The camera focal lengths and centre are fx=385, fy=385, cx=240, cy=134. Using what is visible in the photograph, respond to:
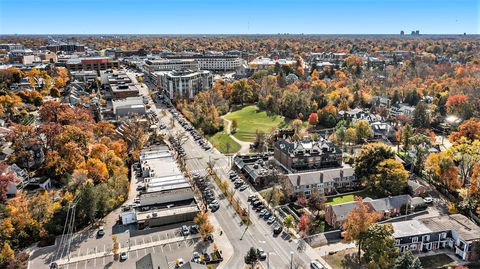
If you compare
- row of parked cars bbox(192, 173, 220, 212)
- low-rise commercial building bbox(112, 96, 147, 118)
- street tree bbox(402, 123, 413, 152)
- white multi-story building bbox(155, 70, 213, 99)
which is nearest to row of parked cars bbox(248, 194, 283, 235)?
row of parked cars bbox(192, 173, 220, 212)

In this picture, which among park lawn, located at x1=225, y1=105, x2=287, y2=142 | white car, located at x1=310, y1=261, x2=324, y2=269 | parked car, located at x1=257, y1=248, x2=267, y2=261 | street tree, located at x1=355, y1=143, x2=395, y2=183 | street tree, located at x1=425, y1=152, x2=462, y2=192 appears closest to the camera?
white car, located at x1=310, y1=261, x2=324, y2=269

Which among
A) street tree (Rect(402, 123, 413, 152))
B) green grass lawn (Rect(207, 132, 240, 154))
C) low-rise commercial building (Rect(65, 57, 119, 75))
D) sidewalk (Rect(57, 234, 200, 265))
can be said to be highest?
low-rise commercial building (Rect(65, 57, 119, 75))

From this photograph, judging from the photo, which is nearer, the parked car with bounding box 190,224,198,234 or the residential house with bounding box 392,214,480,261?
the residential house with bounding box 392,214,480,261

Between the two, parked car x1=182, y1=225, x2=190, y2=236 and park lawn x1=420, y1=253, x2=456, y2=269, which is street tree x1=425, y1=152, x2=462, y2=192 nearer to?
park lawn x1=420, y1=253, x2=456, y2=269

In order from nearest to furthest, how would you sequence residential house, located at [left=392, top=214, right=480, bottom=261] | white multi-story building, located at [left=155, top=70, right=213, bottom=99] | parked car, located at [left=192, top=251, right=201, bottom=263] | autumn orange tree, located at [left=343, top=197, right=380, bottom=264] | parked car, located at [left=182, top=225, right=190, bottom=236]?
autumn orange tree, located at [left=343, top=197, right=380, bottom=264]
parked car, located at [left=192, top=251, right=201, bottom=263]
residential house, located at [left=392, top=214, right=480, bottom=261]
parked car, located at [left=182, top=225, right=190, bottom=236]
white multi-story building, located at [left=155, top=70, right=213, bottom=99]

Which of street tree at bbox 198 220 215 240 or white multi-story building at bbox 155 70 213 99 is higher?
white multi-story building at bbox 155 70 213 99

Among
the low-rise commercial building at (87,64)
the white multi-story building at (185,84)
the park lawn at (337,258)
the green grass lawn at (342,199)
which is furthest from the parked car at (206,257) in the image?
the low-rise commercial building at (87,64)

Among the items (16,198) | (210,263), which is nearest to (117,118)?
(16,198)

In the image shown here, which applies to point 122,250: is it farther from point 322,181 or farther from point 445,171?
point 445,171
